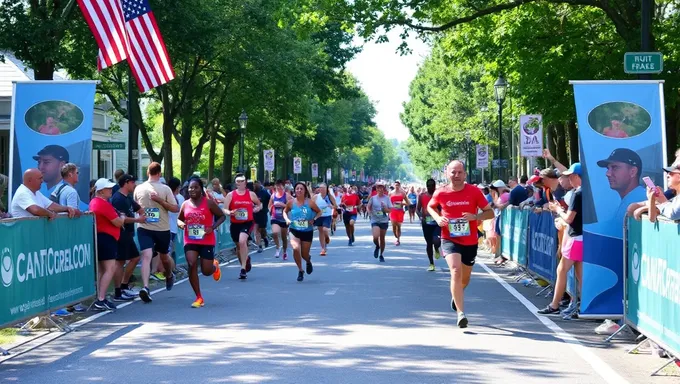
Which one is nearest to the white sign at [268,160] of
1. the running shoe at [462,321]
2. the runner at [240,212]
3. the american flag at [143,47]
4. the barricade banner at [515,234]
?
the barricade banner at [515,234]

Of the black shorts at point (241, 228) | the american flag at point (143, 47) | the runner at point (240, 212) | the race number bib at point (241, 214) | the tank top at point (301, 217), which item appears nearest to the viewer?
the tank top at point (301, 217)

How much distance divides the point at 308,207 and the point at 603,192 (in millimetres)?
7511

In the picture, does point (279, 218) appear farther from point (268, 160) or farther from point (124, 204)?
point (268, 160)

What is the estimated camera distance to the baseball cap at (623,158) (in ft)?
36.3

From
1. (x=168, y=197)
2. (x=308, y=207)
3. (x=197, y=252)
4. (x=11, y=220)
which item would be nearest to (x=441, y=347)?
(x=11, y=220)

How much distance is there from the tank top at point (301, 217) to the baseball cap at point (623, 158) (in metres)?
7.47

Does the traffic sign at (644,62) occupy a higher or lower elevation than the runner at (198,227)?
higher

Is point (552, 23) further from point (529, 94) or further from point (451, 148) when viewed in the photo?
point (451, 148)

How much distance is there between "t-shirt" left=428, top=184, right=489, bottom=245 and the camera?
38.1ft

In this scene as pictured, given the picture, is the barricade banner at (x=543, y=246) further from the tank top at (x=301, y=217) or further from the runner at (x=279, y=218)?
the runner at (x=279, y=218)

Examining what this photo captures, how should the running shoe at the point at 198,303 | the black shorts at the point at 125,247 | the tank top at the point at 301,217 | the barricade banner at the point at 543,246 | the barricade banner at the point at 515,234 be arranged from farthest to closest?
the barricade banner at the point at 515,234
the tank top at the point at 301,217
the barricade banner at the point at 543,246
the black shorts at the point at 125,247
the running shoe at the point at 198,303

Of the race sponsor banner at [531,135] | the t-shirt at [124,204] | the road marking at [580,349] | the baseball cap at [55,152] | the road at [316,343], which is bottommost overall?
the road marking at [580,349]

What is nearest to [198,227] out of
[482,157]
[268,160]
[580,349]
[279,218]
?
A: [580,349]

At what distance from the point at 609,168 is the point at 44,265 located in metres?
6.03
